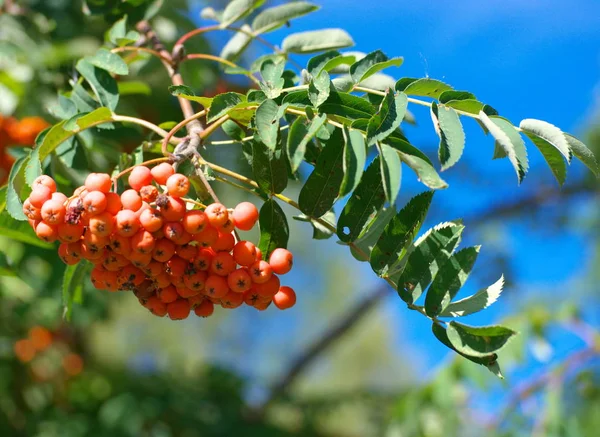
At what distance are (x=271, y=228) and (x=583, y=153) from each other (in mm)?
536

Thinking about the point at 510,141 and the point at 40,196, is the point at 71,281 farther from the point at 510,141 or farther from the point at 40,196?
the point at 510,141

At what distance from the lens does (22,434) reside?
352cm

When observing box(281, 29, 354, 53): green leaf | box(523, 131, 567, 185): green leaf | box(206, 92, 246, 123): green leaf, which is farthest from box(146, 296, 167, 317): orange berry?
box(281, 29, 354, 53): green leaf

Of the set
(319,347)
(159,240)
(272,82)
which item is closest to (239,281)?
(159,240)

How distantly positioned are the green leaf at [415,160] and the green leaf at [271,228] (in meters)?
0.26

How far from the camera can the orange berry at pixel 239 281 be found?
100 centimetres

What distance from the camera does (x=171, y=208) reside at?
0.94 m

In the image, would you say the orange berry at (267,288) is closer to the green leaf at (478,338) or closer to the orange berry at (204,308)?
the orange berry at (204,308)

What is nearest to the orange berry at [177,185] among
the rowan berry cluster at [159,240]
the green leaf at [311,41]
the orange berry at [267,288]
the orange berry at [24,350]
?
the rowan berry cluster at [159,240]

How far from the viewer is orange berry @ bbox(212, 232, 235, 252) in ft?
3.32

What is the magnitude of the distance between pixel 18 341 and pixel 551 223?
14.6 ft

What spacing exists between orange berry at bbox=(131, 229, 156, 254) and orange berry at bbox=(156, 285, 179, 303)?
124 millimetres

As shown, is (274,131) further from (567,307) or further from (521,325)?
(567,307)

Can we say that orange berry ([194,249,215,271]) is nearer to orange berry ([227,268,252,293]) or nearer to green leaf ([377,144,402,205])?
orange berry ([227,268,252,293])
